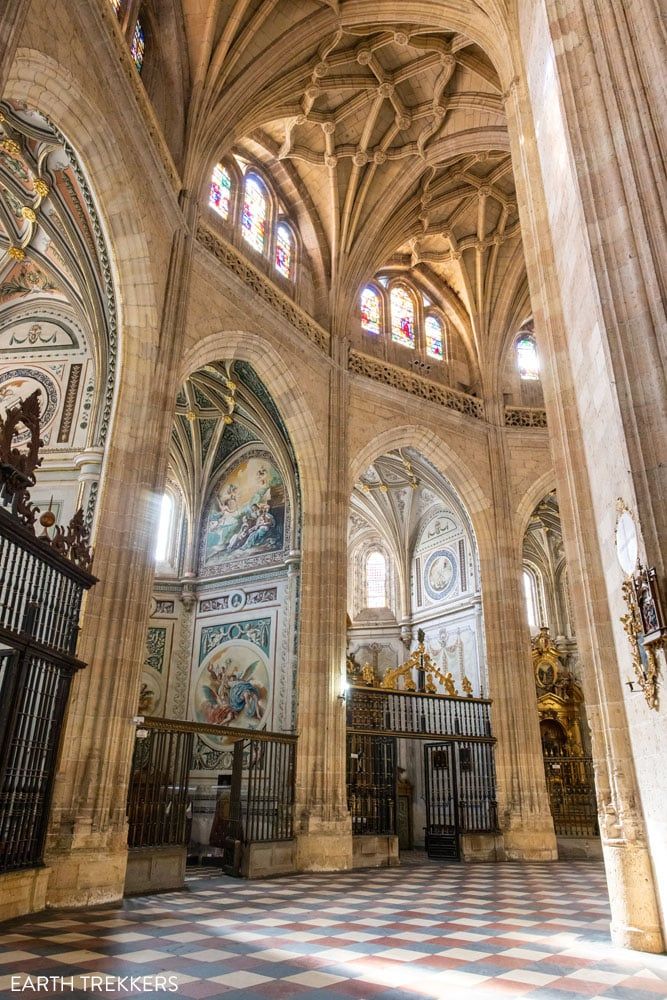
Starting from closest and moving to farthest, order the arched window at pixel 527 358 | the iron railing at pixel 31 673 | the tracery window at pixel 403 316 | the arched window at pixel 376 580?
the iron railing at pixel 31 673 → the tracery window at pixel 403 316 → the arched window at pixel 527 358 → the arched window at pixel 376 580

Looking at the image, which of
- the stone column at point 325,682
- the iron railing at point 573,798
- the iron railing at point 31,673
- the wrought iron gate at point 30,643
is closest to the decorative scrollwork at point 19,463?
the wrought iron gate at point 30,643

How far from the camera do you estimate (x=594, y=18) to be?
24.1 ft

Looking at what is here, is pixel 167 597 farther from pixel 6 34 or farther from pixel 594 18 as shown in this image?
pixel 594 18

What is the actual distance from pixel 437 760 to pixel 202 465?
1001 centimetres

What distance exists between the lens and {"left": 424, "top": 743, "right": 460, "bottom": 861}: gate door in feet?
50.3

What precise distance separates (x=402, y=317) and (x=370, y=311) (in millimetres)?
1137

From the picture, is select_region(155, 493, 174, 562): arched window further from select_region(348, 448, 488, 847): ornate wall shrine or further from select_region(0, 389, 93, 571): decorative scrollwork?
select_region(0, 389, 93, 571): decorative scrollwork

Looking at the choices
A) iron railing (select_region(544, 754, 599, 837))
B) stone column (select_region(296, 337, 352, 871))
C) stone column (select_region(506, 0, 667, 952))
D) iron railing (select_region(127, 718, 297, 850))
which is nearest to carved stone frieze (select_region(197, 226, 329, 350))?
stone column (select_region(296, 337, 352, 871))

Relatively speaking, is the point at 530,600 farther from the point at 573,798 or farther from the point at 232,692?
the point at 232,692

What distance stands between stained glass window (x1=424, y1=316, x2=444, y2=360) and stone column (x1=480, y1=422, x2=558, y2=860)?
3.77 meters

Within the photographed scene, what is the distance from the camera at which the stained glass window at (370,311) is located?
1894 cm

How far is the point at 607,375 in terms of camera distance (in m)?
6.26

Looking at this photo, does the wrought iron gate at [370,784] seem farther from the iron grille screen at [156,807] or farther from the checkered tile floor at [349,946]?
the checkered tile floor at [349,946]

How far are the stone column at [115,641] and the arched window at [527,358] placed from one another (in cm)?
1248
